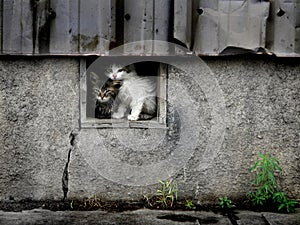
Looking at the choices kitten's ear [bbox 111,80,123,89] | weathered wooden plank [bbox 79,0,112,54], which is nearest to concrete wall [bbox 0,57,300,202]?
weathered wooden plank [bbox 79,0,112,54]

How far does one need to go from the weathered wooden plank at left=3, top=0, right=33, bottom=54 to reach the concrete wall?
0.54 feet

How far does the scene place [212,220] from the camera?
148 inches

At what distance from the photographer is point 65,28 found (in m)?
3.96

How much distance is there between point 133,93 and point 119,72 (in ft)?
0.78

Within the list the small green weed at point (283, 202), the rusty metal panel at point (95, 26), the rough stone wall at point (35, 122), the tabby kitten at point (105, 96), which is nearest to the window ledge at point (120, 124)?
the rough stone wall at point (35, 122)

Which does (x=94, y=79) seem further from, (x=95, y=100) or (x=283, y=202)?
(x=283, y=202)

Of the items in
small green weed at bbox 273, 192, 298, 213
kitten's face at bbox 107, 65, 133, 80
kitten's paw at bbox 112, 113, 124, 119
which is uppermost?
kitten's face at bbox 107, 65, 133, 80

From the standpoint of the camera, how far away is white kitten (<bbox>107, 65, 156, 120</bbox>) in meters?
4.35

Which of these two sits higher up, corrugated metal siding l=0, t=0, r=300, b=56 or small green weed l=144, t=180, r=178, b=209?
corrugated metal siding l=0, t=0, r=300, b=56

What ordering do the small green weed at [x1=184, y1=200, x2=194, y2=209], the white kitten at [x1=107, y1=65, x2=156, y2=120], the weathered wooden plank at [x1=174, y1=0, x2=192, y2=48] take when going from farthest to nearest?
the white kitten at [x1=107, y1=65, x2=156, y2=120] → the small green weed at [x1=184, y1=200, x2=194, y2=209] → the weathered wooden plank at [x1=174, y1=0, x2=192, y2=48]

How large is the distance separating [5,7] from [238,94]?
2.14m

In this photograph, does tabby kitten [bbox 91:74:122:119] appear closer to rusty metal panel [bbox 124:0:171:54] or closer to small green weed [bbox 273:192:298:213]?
rusty metal panel [bbox 124:0:171:54]

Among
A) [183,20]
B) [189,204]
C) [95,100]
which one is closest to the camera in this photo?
[183,20]

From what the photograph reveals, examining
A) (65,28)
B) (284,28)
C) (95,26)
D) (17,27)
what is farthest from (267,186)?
(17,27)
